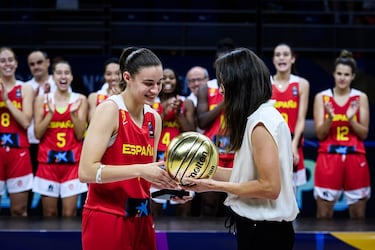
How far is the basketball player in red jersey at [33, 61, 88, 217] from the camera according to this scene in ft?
21.0

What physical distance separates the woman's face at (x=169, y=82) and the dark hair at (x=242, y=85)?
363 centimetres

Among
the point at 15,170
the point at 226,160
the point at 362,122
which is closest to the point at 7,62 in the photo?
the point at 15,170

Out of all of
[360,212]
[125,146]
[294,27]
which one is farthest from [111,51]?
[125,146]

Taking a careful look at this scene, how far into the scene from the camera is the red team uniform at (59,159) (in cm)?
639

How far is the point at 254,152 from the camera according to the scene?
→ 286 cm

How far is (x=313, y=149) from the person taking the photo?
24.9 ft

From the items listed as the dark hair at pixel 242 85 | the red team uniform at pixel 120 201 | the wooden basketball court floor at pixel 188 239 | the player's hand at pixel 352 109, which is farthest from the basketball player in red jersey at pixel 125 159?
the player's hand at pixel 352 109

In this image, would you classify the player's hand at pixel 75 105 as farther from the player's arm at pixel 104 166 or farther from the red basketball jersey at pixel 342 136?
the player's arm at pixel 104 166

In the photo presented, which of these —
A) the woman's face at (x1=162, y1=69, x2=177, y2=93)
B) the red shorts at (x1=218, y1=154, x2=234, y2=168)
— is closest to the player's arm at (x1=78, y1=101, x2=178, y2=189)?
the red shorts at (x1=218, y1=154, x2=234, y2=168)

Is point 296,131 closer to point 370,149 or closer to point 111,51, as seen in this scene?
point 370,149

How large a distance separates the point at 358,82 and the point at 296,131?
2895 millimetres

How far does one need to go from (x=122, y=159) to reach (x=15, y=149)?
3.51 metres

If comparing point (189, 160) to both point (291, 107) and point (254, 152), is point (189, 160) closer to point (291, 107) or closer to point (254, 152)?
point (254, 152)

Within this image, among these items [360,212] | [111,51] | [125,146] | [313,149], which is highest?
[111,51]
